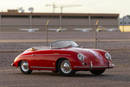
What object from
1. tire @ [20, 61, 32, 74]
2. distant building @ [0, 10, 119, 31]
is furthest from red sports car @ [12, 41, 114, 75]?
distant building @ [0, 10, 119, 31]

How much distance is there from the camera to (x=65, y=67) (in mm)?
13430

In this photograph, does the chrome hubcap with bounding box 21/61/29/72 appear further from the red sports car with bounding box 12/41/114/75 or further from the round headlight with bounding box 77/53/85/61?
the round headlight with bounding box 77/53/85/61

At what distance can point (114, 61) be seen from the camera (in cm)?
2108

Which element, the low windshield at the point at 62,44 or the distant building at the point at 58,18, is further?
the distant building at the point at 58,18

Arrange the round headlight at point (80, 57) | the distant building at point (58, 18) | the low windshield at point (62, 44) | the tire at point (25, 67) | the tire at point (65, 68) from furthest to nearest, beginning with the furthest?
the distant building at point (58, 18) < the tire at point (25, 67) < the low windshield at point (62, 44) < the tire at point (65, 68) < the round headlight at point (80, 57)

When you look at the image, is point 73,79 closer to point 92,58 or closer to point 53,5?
point 92,58

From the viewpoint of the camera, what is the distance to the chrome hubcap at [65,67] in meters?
13.3

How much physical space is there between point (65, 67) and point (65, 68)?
0.03 m

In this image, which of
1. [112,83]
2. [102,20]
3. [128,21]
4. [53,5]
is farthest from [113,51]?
[53,5]

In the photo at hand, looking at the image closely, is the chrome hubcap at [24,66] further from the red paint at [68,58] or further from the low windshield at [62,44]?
the low windshield at [62,44]

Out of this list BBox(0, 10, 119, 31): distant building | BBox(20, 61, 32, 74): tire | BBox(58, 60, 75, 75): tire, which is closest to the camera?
BBox(58, 60, 75, 75): tire

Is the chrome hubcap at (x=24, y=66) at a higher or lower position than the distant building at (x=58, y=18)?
lower

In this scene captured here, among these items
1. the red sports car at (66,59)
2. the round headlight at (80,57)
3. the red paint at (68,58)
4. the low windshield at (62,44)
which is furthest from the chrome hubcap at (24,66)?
the round headlight at (80,57)

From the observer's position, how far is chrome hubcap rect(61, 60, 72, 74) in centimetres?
1334
